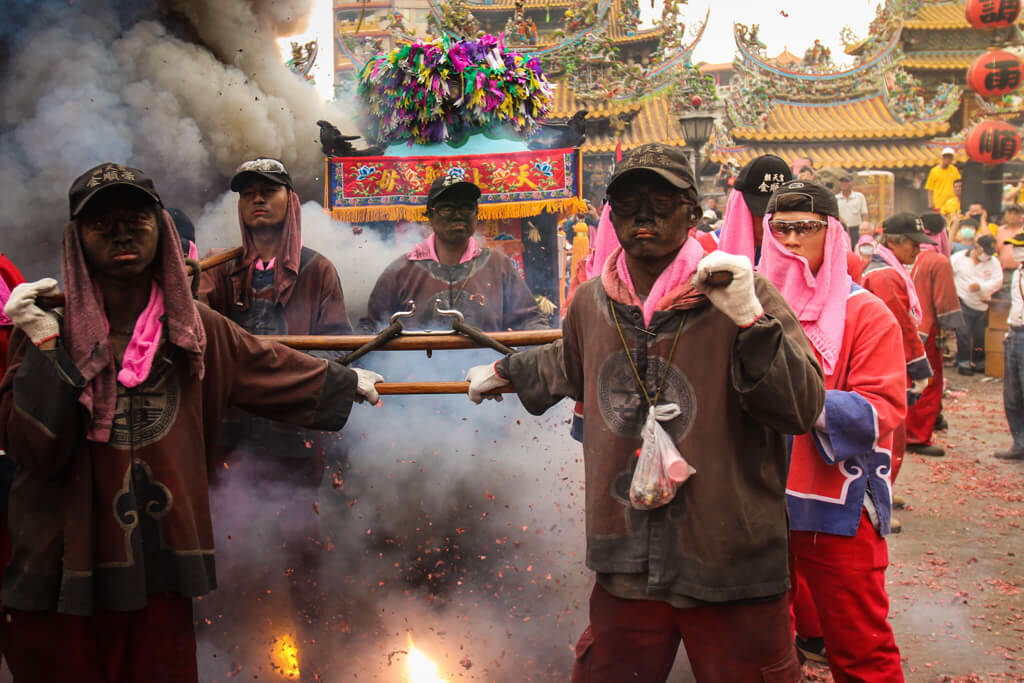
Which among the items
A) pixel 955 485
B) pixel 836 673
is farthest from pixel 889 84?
pixel 836 673

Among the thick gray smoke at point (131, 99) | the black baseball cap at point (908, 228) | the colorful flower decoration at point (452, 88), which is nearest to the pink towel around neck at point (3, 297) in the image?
the thick gray smoke at point (131, 99)

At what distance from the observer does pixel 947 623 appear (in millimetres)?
4195

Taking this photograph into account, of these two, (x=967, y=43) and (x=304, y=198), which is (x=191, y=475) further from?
(x=967, y=43)

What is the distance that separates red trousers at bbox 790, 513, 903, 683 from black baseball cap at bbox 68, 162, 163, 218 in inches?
94.9

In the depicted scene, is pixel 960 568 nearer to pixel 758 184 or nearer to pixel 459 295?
pixel 758 184

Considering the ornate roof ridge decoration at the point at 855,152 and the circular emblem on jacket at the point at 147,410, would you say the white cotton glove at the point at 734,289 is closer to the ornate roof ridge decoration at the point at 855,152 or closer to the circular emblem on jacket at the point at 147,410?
the circular emblem on jacket at the point at 147,410

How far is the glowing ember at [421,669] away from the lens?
3.37 meters

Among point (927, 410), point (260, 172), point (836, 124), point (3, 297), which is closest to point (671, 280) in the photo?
point (260, 172)

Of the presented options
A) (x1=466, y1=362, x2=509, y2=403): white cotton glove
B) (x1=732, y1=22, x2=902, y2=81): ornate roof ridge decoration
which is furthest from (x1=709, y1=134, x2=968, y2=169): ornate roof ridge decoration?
(x1=466, y1=362, x2=509, y2=403): white cotton glove

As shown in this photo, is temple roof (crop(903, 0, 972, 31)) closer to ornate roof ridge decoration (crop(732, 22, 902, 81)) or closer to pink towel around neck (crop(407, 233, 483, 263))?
ornate roof ridge decoration (crop(732, 22, 902, 81))

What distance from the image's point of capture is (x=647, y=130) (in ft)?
76.4

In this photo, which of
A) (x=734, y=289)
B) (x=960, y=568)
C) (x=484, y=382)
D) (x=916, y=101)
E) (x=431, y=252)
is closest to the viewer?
(x=734, y=289)

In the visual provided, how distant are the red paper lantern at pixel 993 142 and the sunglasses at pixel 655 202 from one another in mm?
A: 19359

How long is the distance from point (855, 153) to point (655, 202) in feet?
77.1
